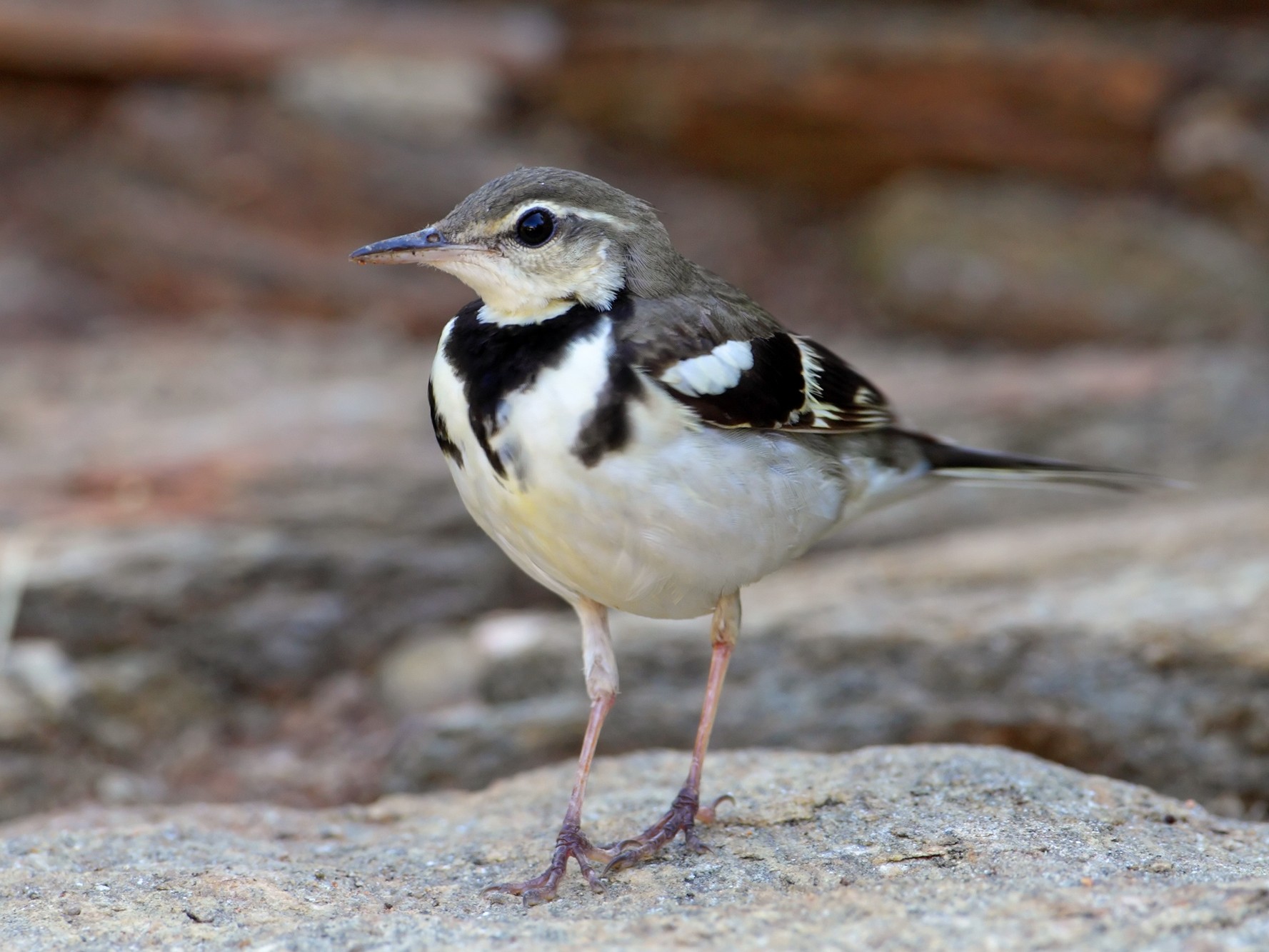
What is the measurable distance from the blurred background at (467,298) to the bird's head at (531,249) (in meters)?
2.56

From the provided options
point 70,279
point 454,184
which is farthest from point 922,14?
point 70,279

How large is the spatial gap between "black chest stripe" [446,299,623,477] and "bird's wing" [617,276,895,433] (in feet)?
0.52

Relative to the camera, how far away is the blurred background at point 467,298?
6266 mm

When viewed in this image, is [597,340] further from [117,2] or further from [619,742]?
[117,2]

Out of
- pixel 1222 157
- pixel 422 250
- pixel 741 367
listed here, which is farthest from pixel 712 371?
pixel 1222 157

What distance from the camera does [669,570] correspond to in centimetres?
420

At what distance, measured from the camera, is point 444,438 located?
4.24 meters

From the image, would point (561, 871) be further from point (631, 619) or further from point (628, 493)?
point (631, 619)

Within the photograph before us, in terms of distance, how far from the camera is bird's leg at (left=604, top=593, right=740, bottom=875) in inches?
173

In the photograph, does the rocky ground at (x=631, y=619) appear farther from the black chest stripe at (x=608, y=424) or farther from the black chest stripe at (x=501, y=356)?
the black chest stripe at (x=501, y=356)

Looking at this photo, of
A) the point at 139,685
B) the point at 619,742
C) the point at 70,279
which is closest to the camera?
the point at 619,742

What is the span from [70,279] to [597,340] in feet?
27.0

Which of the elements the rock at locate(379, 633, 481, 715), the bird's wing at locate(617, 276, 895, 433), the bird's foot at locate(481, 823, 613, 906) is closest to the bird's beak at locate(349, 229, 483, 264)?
the bird's wing at locate(617, 276, 895, 433)

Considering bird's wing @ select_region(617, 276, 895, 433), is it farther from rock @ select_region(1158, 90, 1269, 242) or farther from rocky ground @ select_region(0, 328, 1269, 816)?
rock @ select_region(1158, 90, 1269, 242)
